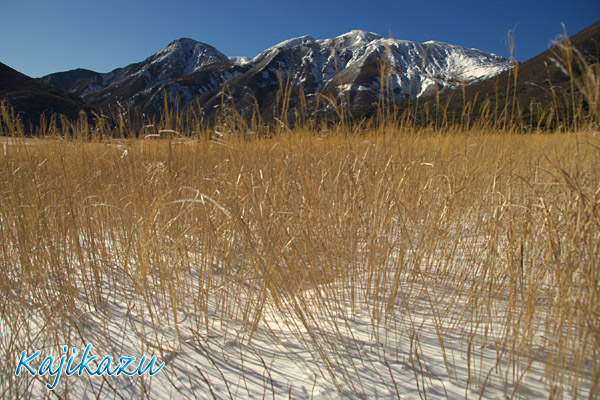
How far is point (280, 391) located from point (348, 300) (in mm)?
484

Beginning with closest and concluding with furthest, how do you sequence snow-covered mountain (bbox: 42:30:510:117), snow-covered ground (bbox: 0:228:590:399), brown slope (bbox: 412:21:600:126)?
snow-covered ground (bbox: 0:228:590:399) < brown slope (bbox: 412:21:600:126) < snow-covered mountain (bbox: 42:30:510:117)

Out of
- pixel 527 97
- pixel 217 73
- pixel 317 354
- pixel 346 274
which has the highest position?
pixel 217 73

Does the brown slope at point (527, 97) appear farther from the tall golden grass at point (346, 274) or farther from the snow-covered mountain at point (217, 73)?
the snow-covered mountain at point (217, 73)

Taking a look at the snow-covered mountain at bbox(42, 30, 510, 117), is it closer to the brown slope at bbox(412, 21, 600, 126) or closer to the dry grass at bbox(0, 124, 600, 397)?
the brown slope at bbox(412, 21, 600, 126)

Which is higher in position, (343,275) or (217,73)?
(217,73)

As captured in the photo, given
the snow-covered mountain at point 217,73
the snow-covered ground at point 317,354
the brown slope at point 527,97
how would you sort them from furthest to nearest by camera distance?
the snow-covered mountain at point 217,73, the brown slope at point 527,97, the snow-covered ground at point 317,354

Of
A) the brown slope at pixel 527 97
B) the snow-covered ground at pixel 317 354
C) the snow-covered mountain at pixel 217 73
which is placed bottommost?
the snow-covered ground at pixel 317 354

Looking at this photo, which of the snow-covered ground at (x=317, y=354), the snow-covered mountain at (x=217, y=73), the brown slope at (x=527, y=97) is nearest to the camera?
the snow-covered ground at (x=317, y=354)

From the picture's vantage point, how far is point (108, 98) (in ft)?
322

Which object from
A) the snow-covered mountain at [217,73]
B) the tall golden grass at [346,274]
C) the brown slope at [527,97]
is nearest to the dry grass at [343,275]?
the tall golden grass at [346,274]

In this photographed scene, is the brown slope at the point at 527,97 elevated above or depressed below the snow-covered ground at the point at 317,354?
above

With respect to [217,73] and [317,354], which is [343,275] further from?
[217,73]

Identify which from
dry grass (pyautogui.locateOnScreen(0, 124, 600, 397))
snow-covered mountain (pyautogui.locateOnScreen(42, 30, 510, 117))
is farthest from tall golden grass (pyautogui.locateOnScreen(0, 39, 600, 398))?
snow-covered mountain (pyautogui.locateOnScreen(42, 30, 510, 117))

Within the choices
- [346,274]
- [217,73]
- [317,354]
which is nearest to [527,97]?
[346,274]
